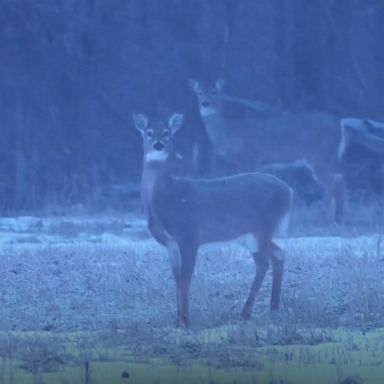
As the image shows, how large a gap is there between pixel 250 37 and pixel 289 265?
214cm

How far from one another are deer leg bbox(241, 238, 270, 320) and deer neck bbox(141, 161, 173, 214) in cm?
73

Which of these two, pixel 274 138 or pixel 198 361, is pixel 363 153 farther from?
pixel 198 361

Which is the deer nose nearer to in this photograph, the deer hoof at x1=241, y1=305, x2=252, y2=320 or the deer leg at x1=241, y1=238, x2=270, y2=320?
the deer leg at x1=241, y1=238, x2=270, y2=320

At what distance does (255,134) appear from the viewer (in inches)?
417

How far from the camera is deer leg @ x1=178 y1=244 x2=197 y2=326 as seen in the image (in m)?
6.99

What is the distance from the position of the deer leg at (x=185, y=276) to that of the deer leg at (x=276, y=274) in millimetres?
549

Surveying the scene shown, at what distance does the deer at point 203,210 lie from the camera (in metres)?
7.24

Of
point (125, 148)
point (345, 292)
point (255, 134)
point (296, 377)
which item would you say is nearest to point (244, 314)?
point (345, 292)

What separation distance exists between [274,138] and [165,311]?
133 inches

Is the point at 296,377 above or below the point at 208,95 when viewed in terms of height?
below

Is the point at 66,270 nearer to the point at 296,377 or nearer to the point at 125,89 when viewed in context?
the point at 125,89

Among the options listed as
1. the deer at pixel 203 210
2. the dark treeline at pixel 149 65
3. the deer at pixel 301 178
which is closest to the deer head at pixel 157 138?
the deer at pixel 203 210

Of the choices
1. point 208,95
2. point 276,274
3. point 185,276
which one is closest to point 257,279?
point 276,274

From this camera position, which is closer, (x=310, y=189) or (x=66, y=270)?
(x=66, y=270)
